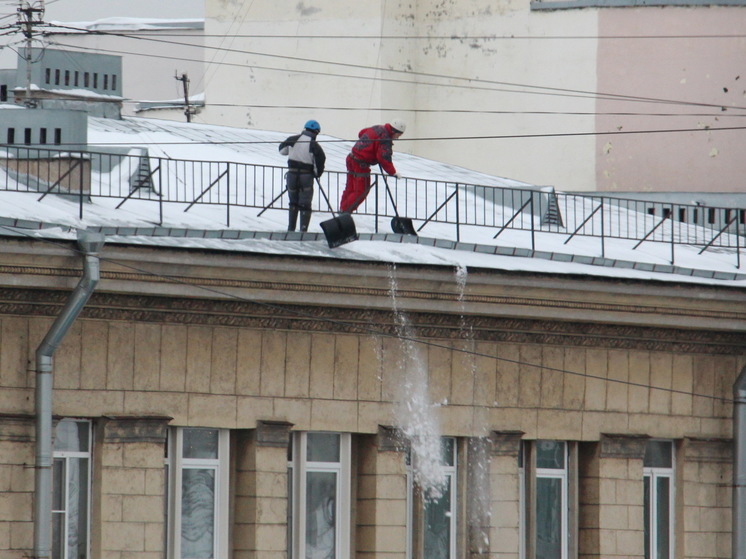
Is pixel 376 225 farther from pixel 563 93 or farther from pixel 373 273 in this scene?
pixel 563 93

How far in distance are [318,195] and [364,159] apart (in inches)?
68.2

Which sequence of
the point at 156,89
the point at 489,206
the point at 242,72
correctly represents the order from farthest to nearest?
the point at 156,89
the point at 242,72
the point at 489,206

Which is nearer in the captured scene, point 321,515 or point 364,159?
point 321,515

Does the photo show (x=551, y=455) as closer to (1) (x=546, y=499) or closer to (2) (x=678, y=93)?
(1) (x=546, y=499)

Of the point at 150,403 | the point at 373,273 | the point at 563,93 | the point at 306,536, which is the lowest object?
the point at 306,536

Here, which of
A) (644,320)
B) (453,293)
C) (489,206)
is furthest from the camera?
(489,206)

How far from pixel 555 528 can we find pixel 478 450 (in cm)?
153

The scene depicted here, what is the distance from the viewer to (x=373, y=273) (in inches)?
791

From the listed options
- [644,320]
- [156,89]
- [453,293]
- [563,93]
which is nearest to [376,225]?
[453,293]

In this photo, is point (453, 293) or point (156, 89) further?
point (156, 89)

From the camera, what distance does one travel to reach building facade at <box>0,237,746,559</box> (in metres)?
19.0

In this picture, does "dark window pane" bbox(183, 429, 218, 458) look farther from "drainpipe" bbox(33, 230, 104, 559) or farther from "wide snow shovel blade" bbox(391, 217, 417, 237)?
"wide snow shovel blade" bbox(391, 217, 417, 237)

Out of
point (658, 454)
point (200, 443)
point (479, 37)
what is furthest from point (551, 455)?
point (479, 37)

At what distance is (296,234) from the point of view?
20609 mm
